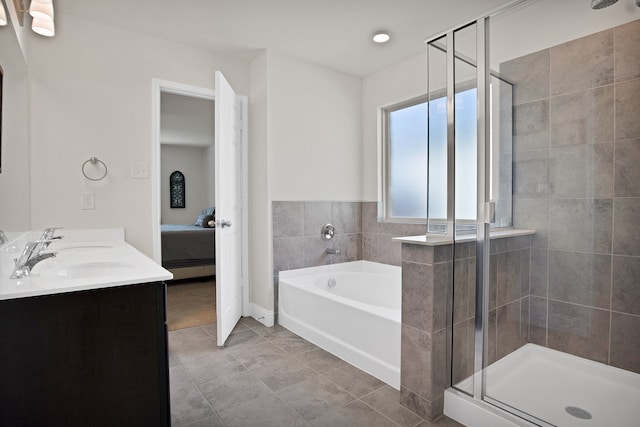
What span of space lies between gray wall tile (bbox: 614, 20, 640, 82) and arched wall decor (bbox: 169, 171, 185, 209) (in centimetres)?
746

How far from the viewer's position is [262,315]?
299 centimetres

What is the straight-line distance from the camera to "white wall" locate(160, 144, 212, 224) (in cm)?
746

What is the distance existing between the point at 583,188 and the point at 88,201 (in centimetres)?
300

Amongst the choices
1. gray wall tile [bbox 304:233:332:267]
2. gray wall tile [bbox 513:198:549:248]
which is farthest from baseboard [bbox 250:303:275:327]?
gray wall tile [bbox 513:198:549:248]

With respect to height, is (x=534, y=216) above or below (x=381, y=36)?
below

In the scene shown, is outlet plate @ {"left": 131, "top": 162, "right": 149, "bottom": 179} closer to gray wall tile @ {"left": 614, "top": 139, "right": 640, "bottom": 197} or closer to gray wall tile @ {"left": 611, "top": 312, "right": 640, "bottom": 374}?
gray wall tile @ {"left": 614, "top": 139, "right": 640, "bottom": 197}

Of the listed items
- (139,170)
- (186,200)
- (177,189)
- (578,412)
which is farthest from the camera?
(186,200)

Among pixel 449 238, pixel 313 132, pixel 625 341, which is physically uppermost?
pixel 313 132

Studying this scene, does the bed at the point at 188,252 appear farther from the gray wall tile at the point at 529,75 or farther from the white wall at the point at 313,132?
the gray wall tile at the point at 529,75

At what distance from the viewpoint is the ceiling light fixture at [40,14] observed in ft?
6.16

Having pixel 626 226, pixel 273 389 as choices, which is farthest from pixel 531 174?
pixel 273 389

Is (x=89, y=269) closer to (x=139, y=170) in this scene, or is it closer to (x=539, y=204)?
(x=139, y=170)

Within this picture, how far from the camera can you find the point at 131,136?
2578 millimetres

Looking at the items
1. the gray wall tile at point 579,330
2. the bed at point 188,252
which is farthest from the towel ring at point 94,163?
the gray wall tile at point 579,330
